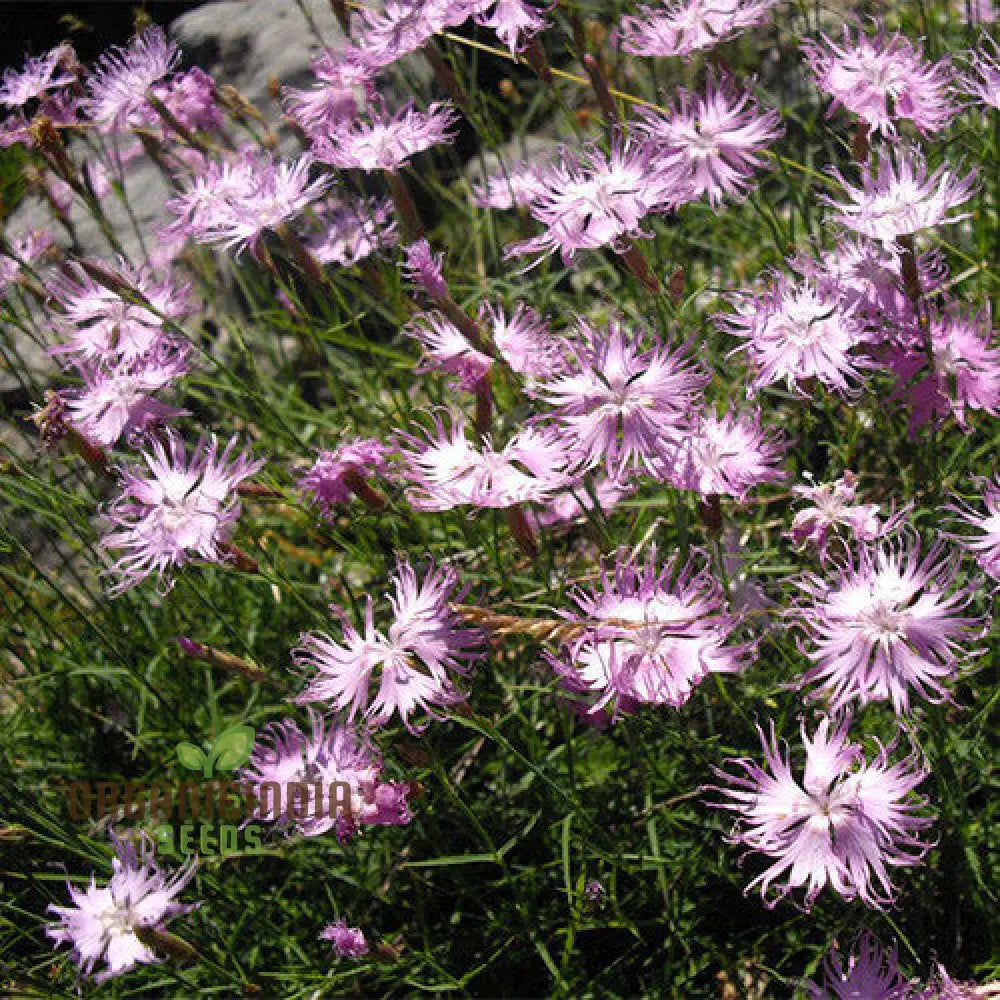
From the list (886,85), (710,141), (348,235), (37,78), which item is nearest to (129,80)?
(37,78)

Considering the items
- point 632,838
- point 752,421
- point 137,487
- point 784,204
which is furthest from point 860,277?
point 784,204

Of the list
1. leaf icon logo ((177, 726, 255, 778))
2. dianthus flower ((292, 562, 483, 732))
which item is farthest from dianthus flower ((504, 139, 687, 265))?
leaf icon logo ((177, 726, 255, 778))

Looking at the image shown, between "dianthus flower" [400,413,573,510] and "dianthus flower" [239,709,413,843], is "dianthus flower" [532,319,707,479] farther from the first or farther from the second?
"dianthus flower" [239,709,413,843]

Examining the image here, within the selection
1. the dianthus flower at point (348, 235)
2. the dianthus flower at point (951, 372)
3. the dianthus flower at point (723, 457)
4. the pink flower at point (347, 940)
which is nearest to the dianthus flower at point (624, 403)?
the dianthus flower at point (723, 457)

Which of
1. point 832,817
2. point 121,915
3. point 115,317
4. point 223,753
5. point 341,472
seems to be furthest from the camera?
point 115,317

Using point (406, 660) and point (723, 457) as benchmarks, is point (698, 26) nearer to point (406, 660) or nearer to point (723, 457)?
point (723, 457)

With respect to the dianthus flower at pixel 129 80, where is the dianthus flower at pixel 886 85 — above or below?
below

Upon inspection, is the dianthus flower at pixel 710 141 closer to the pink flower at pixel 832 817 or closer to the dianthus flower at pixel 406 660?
the dianthus flower at pixel 406 660
